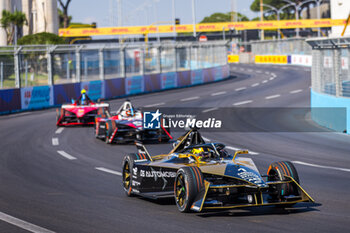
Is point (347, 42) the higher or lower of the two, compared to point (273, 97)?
higher

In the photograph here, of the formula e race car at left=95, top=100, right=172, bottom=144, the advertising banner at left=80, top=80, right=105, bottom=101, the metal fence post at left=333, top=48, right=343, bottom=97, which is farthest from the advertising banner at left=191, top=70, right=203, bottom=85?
the formula e race car at left=95, top=100, right=172, bottom=144

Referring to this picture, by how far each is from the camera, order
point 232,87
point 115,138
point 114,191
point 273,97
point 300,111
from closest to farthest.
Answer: point 114,191
point 115,138
point 300,111
point 273,97
point 232,87

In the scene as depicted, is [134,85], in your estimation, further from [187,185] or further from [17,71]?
[187,185]

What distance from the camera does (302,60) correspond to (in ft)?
225

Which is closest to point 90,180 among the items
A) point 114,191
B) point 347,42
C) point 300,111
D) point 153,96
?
point 114,191

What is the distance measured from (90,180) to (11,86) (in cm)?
1990

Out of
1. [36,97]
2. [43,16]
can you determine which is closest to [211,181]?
[36,97]

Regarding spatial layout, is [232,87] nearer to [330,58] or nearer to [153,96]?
[153,96]

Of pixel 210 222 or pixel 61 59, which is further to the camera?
pixel 61 59

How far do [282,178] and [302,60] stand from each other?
61.4 m

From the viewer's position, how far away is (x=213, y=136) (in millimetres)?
20047

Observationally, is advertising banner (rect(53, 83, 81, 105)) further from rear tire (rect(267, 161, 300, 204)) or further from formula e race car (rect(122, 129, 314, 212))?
rear tire (rect(267, 161, 300, 204))

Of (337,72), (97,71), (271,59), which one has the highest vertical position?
(271,59)

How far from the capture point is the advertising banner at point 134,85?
39594 millimetres
